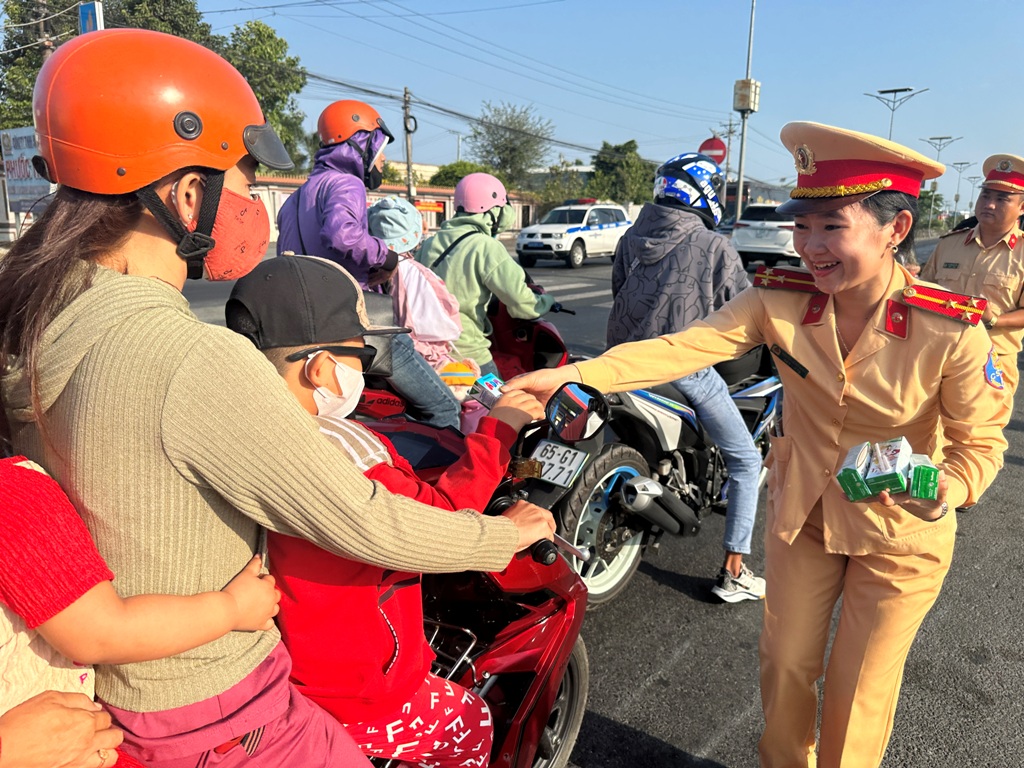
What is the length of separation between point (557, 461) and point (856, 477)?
3.22 ft

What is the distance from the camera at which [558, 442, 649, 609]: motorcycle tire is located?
10.2 feet

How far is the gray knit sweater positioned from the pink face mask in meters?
0.17

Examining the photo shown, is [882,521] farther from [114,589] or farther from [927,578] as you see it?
[114,589]

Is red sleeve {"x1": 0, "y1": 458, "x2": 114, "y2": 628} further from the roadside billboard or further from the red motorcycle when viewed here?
the roadside billboard

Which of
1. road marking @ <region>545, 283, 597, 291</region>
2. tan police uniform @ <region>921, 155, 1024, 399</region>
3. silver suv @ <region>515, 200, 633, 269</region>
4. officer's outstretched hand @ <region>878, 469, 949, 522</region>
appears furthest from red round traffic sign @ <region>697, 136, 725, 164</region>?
officer's outstretched hand @ <region>878, 469, 949, 522</region>

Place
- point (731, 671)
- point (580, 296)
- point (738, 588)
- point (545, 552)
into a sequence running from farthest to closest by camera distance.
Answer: point (580, 296)
point (738, 588)
point (731, 671)
point (545, 552)

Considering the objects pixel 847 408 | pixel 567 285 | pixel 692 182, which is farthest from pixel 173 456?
pixel 567 285

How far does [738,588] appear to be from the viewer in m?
3.60

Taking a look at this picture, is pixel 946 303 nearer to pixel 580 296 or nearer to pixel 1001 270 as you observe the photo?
pixel 1001 270

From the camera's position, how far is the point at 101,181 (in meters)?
1.20

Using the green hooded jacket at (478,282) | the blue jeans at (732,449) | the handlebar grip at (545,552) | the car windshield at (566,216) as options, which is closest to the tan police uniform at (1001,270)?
the blue jeans at (732,449)

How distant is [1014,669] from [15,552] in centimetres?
354

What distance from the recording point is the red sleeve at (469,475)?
1.53m

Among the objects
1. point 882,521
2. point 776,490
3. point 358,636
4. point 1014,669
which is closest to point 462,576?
point 358,636
